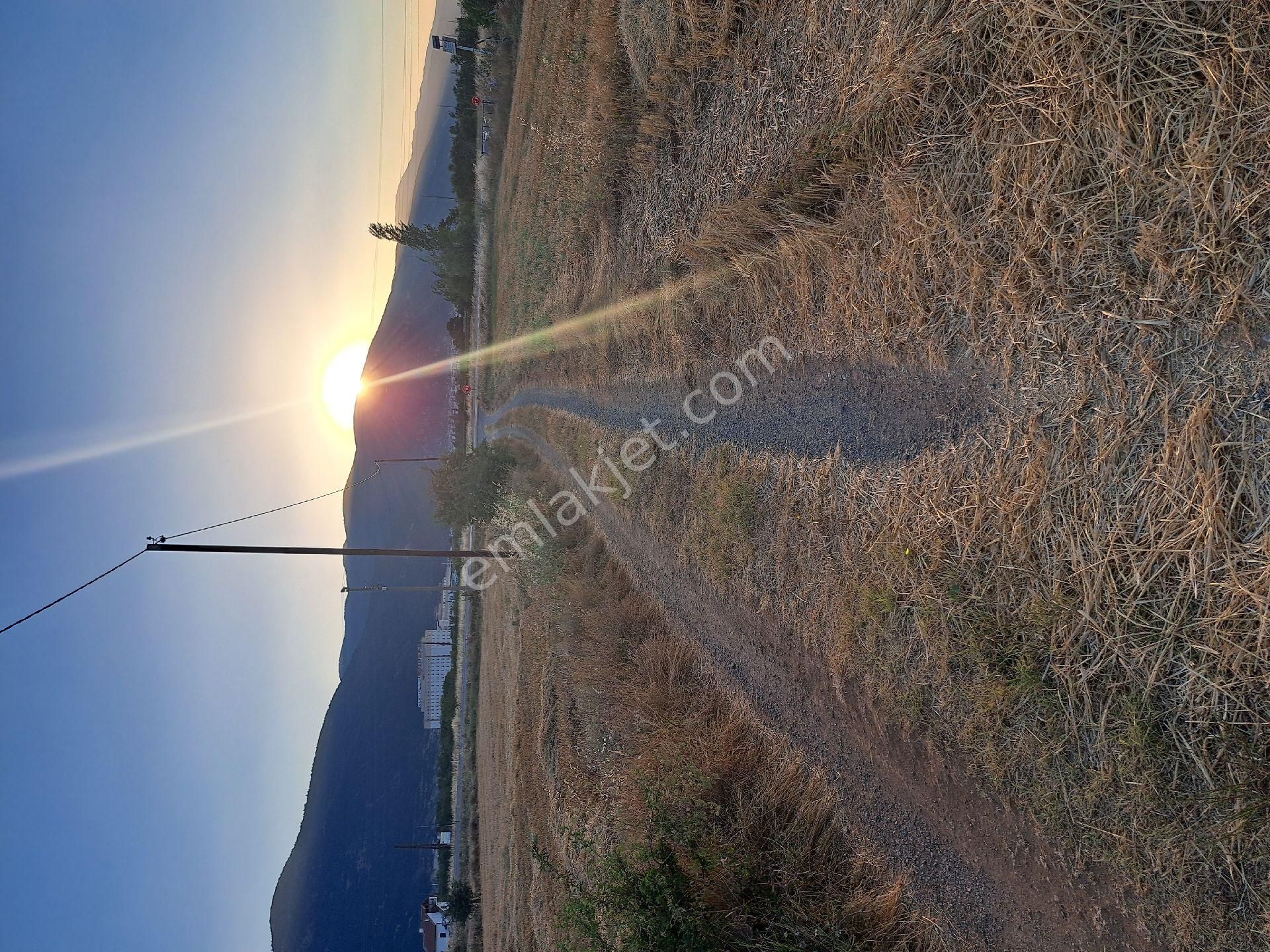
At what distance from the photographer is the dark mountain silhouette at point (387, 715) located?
6097 centimetres

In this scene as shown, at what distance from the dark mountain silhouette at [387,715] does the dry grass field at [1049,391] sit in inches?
1838

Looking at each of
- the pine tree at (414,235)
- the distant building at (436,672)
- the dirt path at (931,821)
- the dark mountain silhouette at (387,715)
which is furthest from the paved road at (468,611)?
the dirt path at (931,821)

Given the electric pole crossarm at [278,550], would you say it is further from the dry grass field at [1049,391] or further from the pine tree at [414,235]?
the pine tree at [414,235]

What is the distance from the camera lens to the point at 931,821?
505 centimetres

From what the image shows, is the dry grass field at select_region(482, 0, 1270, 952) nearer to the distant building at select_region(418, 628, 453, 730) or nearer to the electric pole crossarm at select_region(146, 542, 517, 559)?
the electric pole crossarm at select_region(146, 542, 517, 559)

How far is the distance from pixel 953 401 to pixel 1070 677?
207 centimetres

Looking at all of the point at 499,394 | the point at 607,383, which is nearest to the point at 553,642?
the point at 607,383

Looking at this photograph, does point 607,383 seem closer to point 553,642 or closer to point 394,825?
point 553,642

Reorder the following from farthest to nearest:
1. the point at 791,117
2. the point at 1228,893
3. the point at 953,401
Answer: the point at 791,117 < the point at 953,401 < the point at 1228,893

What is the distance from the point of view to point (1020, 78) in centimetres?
424

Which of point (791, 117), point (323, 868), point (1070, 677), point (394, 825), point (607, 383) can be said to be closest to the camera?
point (1070, 677)

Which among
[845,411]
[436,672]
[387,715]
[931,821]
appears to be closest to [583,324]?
[845,411]

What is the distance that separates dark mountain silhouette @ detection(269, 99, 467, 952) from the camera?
A: 61.0 m

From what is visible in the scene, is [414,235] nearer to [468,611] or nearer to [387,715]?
[468,611]
